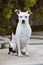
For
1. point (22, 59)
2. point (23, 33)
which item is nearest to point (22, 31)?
point (23, 33)

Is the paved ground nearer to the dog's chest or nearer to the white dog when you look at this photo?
the white dog

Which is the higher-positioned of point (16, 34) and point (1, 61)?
point (16, 34)

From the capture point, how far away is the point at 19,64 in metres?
3.36

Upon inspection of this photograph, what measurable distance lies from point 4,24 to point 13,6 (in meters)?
0.45

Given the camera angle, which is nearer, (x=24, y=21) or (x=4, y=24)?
(x=24, y=21)

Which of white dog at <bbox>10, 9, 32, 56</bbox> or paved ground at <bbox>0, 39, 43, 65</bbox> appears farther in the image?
white dog at <bbox>10, 9, 32, 56</bbox>

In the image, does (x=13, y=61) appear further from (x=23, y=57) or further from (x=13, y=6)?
(x=13, y=6)

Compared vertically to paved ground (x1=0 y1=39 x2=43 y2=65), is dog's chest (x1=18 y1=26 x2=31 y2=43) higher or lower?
higher

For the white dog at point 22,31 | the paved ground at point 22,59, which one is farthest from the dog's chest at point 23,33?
the paved ground at point 22,59

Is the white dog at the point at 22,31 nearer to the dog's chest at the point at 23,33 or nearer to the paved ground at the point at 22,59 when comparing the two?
→ the dog's chest at the point at 23,33

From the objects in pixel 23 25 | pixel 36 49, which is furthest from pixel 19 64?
pixel 36 49

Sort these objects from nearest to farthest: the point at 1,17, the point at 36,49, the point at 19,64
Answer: the point at 19,64 < the point at 36,49 < the point at 1,17

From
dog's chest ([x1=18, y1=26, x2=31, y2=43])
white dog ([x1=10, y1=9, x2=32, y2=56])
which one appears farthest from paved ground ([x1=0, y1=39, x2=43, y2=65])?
dog's chest ([x1=18, y1=26, x2=31, y2=43])

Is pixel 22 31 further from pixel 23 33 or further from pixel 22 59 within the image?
pixel 22 59
